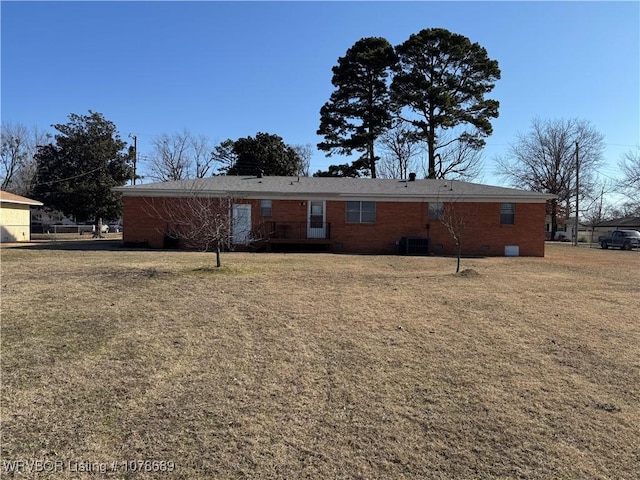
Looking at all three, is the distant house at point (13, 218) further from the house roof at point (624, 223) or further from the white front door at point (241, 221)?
the house roof at point (624, 223)

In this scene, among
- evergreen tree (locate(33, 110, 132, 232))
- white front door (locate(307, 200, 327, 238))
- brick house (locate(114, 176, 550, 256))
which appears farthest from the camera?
evergreen tree (locate(33, 110, 132, 232))

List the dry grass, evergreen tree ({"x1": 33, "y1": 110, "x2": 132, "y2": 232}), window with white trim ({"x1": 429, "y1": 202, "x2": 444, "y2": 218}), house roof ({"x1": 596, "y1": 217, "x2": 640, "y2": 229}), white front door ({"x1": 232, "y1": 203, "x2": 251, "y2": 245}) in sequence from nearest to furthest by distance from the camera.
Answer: the dry grass, white front door ({"x1": 232, "y1": 203, "x2": 251, "y2": 245}), window with white trim ({"x1": 429, "y1": 202, "x2": 444, "y2": 218}), evergreen tree ({"x1": 33, "y1": 110, "x2": 132, "y2": 232}), house roof ({"x1": 596, "y1": 217, "x2": 640, "y2": 229})

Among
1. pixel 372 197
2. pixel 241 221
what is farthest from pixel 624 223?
pixel 241 221

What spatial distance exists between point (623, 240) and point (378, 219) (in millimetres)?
22447

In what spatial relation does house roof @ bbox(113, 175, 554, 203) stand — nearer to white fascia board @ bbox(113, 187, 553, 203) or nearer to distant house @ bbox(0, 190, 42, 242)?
white fascia board @ bbox(113, 187, 553, 203)

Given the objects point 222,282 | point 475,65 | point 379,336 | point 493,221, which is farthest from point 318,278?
point 475,65

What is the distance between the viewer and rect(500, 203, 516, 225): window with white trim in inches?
819

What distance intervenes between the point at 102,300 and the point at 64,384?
354cm

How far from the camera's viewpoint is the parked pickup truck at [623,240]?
103 ft

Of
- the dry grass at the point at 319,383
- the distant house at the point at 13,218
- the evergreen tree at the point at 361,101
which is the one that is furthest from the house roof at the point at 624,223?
the distant house at the point at 13,218

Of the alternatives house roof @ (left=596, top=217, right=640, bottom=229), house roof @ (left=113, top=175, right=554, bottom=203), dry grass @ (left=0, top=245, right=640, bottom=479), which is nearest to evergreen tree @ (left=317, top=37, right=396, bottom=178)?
house roof @ (left=113, top=175, right=554, bottom=203)

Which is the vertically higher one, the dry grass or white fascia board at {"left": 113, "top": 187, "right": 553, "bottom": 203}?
white fascia board at {"left": 113, "top": 187, "right": 553, "bottom": 203}

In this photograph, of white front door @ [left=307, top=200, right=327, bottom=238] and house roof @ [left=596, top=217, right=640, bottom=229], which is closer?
white front door @ [left=307, top=200, right=327, bottom=238]

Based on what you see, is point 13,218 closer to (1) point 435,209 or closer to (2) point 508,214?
(1) point 435,209
